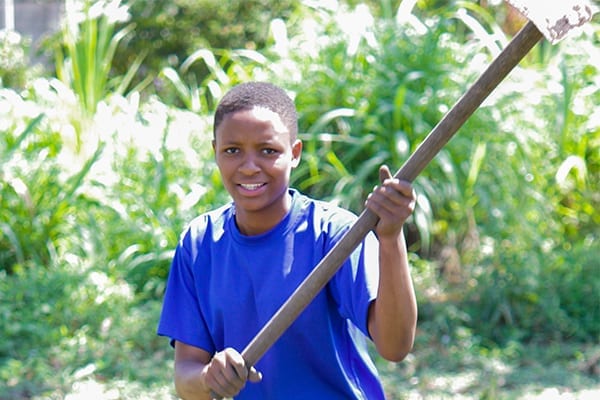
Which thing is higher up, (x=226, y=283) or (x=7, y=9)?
(x=7, y=9)

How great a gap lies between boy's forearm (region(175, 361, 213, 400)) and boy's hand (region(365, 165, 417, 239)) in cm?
59

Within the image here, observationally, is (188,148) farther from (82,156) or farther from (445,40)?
(445,40)

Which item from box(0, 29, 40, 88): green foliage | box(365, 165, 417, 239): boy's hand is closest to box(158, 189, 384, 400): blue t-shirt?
box(365, 165, 417, 239): boy's hand

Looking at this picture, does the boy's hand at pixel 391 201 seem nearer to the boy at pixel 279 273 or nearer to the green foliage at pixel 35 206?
the boy at pixel 279 273

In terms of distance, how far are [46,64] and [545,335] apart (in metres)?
8.59

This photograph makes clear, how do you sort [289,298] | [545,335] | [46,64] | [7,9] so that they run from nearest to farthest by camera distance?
[289,298] → [545,335] → [46,64] → [7,9]

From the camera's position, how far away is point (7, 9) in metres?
14.5

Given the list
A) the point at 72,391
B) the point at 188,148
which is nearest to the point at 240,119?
the point at 72,391

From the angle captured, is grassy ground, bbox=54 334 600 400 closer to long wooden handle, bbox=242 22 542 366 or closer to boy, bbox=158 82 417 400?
boy, bbox=158 82 417 400

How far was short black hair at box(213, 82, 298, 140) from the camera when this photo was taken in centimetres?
250

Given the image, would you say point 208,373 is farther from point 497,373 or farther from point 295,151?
point 497,373

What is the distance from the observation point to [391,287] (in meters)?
2.29

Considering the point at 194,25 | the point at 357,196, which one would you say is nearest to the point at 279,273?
the point at 357,196

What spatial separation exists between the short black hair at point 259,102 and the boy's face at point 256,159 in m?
0.01
